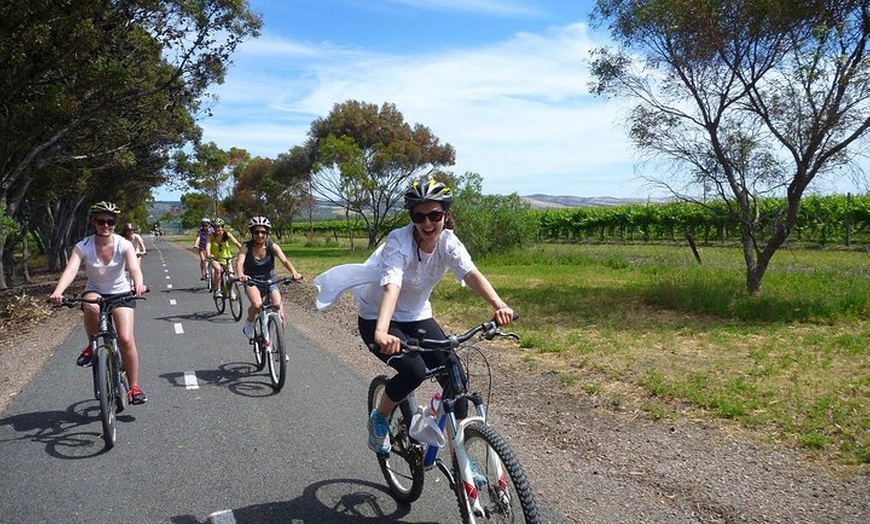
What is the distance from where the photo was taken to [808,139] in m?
13.3

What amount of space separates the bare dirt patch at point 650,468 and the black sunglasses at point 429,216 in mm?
2095

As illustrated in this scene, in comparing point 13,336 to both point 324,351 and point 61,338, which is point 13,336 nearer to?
point 61,338

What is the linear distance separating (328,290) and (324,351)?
5.91 meters

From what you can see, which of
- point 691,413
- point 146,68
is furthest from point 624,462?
point 146,68

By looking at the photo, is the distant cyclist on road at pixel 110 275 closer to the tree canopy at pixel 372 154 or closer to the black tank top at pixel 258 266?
the black tank top at pixel 258 266

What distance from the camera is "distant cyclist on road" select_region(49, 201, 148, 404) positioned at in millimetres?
6277

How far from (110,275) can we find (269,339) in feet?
7.12

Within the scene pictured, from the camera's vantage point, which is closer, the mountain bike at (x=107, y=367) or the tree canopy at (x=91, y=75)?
the mountain bike at (x=107, y=367)

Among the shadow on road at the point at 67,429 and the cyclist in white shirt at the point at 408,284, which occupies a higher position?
the cyclist in white shirt at the point at 408,284

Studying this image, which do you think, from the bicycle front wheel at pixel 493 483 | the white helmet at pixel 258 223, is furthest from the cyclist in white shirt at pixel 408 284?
the white helmet at pixel 258 223

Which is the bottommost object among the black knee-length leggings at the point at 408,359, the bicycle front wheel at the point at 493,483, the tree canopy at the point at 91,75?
the bicycle front wheel at the point at 493,483

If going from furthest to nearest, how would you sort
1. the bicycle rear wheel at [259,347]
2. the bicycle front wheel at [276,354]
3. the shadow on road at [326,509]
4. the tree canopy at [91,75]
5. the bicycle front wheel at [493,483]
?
the tree canopy at [91,75]
the bicycle rear wheel at [259,347]
the bicycle front wheel at [276,354]
the shadow on road at [326,509]
the bicycle front wheel at [493,483]

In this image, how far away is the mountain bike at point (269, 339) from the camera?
7715 mm

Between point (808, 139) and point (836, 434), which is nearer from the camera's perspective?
point (836, 434)
